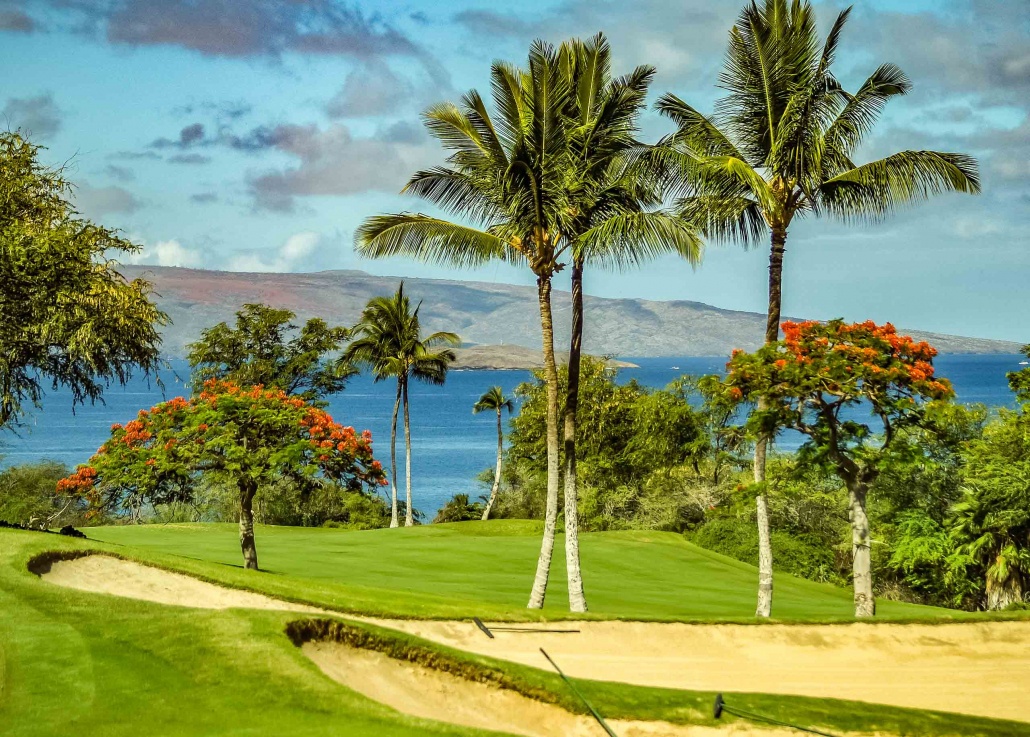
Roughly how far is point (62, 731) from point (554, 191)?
48.5ft

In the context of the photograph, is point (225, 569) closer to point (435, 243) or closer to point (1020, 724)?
point (435, 243)

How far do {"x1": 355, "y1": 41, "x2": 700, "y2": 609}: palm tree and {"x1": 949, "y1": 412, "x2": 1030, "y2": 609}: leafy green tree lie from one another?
1735 centimetres

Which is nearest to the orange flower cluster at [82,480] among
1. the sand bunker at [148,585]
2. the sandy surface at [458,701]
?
the sand bunker at [148,585]

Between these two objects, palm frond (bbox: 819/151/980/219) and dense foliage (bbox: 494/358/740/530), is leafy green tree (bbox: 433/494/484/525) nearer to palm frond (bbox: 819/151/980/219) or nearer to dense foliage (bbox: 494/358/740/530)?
dense foliage (bbox: 494/358/740/530)

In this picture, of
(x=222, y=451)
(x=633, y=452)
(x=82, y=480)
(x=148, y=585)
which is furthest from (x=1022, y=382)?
(x=633, y=452)

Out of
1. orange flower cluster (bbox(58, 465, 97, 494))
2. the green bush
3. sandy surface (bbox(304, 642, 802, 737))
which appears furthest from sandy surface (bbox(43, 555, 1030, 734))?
the green bush

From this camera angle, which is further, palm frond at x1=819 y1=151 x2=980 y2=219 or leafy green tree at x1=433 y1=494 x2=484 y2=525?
leafy green tree at x1=433 y1=494 x2=484 y2=525

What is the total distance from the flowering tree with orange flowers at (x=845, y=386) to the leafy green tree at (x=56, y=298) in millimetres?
14847

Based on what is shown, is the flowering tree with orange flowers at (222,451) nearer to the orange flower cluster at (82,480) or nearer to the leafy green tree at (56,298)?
the orange flower cluster at (82,480)

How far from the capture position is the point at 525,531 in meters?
43.7

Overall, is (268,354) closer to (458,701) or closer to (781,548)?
(781,548)

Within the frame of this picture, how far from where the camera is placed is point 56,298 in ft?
71.2

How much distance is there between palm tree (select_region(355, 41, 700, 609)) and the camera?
20672mm

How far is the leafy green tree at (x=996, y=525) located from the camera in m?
31.0
